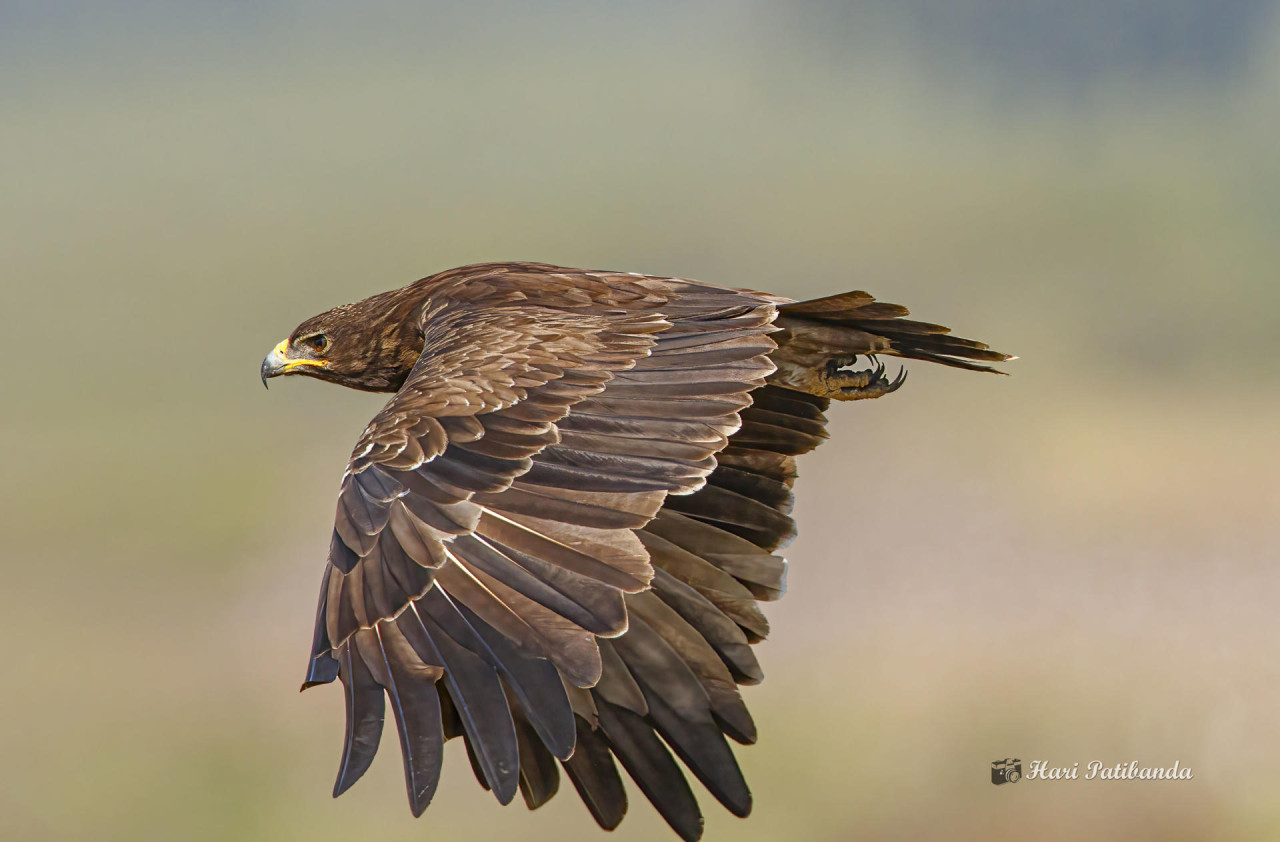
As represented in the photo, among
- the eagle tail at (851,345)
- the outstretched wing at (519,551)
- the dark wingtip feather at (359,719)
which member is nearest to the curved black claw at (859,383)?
the eagle tail at (851,345)

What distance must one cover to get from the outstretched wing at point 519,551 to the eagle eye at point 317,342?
1602 millimetres

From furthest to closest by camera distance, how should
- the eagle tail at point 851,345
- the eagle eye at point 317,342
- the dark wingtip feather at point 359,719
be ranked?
1. the eagle eye at point 317,342
2. the eagle tail at point 851,345
3. the dark wingtip feather at point 359,719

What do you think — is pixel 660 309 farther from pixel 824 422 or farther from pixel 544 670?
pixel 544 670

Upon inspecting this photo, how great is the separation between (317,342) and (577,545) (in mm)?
2701

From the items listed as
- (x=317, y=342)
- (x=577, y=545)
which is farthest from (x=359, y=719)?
(x=317, y=342)

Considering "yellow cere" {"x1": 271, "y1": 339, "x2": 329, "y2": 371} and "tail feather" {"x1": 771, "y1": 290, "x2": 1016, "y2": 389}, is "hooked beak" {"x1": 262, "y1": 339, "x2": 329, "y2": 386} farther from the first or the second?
"tail feather" {"x1": 771, "y1": 290, "x2": 1016, "y2": 389}

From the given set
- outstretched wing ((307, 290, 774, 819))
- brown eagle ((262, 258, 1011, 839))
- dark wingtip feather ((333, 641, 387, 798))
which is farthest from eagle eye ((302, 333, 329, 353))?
dark wingtip feather ((333, 641, 387, 798))

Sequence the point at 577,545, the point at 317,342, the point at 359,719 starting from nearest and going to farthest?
the point at 359,719 < the point at 577,545 < the point at 317,342

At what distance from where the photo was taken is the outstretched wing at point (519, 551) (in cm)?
301

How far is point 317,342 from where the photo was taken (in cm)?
543

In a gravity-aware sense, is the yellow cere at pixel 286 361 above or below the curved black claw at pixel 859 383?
below

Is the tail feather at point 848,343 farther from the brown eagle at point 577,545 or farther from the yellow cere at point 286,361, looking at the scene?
the yellow cere at point 286,361

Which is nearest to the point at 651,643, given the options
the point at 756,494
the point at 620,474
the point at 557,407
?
the point at 620,474

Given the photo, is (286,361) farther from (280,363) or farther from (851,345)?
(851,345)
